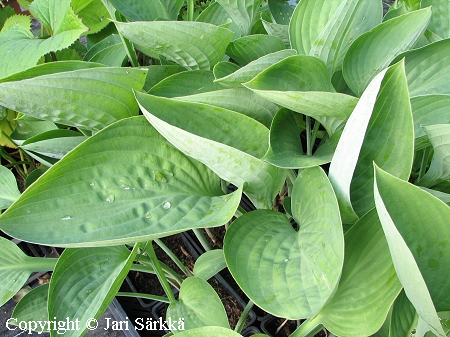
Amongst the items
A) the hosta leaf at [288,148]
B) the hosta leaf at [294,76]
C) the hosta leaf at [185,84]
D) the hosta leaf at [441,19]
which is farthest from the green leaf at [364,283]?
the hosta leaf at [441,19]

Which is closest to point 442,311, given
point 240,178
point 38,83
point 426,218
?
point 426,218

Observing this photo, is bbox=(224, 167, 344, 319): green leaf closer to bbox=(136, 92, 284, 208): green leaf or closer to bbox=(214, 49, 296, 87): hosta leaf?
bbox=(136, 92, 284, 208): green leaf

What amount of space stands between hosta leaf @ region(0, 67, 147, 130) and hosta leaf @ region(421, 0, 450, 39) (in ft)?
1.83

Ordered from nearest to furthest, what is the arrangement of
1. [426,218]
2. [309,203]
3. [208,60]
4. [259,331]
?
[426,218]
[309,203]
[208,60]
[259,331]

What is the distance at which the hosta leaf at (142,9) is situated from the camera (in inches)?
29.9

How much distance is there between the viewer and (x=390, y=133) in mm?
458

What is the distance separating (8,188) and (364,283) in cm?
72

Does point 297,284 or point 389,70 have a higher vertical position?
point 389,70

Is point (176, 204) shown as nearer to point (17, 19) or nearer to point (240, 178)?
point (240, 178)

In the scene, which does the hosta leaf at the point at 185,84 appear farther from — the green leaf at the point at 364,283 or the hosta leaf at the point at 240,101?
the green leaf at the point at 364,283

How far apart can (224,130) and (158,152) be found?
99 millimetres

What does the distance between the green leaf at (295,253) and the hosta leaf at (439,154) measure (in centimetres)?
15

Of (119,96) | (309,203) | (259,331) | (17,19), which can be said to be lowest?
(259,331)

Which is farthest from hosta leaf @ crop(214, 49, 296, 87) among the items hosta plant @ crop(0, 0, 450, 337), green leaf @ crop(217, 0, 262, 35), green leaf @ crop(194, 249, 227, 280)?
green leaf @ crop(194, 249, 227, 280)
